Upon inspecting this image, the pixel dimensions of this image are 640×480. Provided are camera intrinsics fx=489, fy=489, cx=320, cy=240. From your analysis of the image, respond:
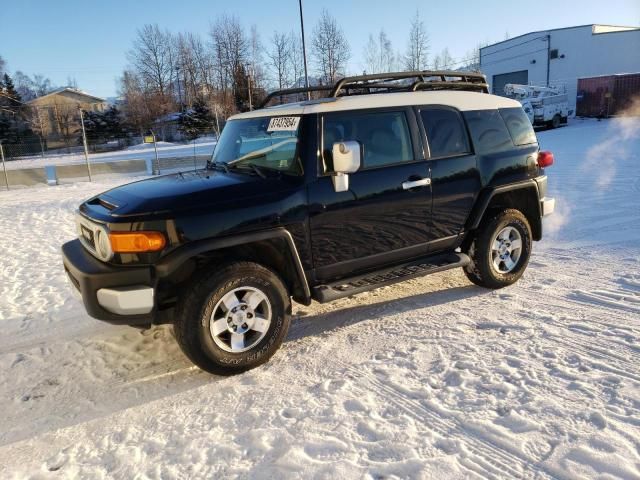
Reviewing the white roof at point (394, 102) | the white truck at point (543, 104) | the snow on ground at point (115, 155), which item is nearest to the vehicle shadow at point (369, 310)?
the white roof at point (394, 102)

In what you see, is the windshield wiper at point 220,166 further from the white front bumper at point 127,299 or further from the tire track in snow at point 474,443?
the tire track in snow at point 474,443

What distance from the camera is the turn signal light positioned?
129 inches

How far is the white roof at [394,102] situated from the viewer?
4.00 metres

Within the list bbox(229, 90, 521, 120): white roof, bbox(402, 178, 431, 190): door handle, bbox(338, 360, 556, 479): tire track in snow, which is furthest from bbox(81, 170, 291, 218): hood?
bbox(338, 360, 556, 479): tire track in snow

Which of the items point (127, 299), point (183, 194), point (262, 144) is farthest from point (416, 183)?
point (127, 299)

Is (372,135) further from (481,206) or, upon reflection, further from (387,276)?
(481,206)

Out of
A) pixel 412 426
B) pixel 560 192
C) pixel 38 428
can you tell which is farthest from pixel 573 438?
pixel 560 192

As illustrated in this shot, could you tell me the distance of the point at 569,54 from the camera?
4331 cm

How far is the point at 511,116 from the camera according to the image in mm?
5145

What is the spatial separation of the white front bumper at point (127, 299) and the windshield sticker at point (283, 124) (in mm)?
1661

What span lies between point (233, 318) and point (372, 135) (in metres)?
1.93

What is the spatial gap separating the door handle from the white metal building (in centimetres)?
3802

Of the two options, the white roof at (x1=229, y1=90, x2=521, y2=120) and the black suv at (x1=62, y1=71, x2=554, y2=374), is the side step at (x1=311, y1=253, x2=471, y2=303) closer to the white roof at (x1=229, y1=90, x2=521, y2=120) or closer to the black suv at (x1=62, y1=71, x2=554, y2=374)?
the black suv at (x1=62, y1=71, x2=554, y2=374)

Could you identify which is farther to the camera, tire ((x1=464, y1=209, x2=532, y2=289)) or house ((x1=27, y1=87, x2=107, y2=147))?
house ((x1=27, y1=87, x2=107, y2=147))
